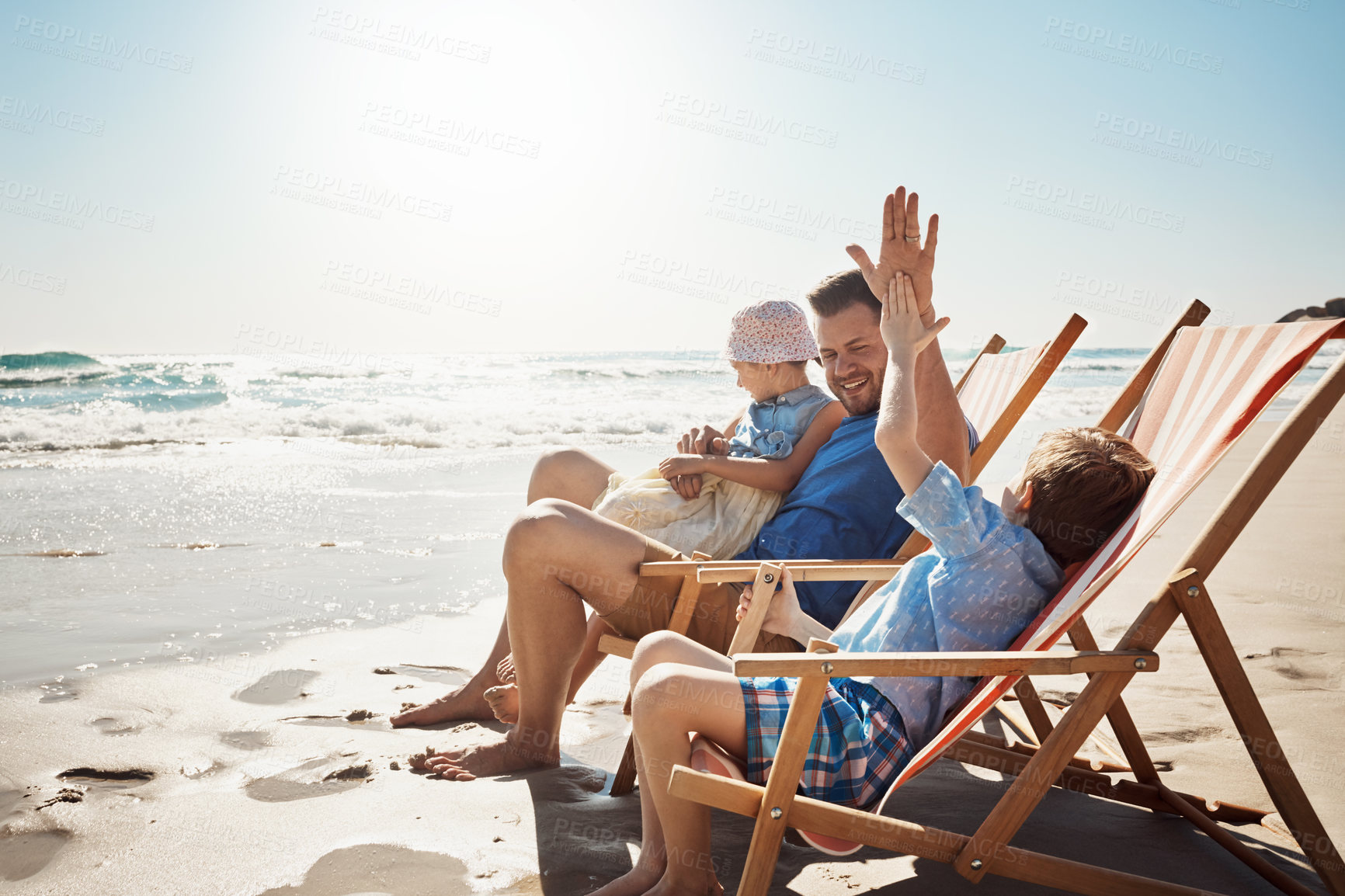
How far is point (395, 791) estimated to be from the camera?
2520 millimetres

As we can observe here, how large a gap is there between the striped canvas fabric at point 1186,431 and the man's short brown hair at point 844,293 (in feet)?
2.78

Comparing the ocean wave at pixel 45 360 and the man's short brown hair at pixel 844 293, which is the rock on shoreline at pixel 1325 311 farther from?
the ocean wave at pixel 45 360

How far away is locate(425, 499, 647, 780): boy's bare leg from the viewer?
2406 mm

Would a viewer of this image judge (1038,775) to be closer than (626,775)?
Yes

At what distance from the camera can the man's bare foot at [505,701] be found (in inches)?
106

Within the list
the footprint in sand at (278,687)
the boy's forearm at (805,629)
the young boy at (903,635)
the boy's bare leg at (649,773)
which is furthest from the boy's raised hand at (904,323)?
the footprint in sand at (278,687)

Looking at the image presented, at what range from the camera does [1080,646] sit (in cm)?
255

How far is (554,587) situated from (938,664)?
45.1 inches

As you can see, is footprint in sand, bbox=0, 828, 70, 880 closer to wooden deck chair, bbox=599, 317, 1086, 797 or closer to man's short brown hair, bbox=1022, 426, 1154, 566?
wooden deck chair, bbox=599, 317, 1086, 797

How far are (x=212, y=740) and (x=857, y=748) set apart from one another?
83.5 inches

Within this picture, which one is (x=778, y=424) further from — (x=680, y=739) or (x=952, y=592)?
(x=680, y=739)

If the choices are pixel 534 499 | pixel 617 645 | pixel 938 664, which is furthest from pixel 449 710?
pixel 938 664

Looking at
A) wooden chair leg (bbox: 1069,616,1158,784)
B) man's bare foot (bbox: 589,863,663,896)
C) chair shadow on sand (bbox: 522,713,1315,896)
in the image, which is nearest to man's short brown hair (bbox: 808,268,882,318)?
wooden chair leg (bbox: 1069,616,1158,784)

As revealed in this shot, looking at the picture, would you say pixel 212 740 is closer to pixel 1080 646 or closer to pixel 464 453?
pixel 1080 646
